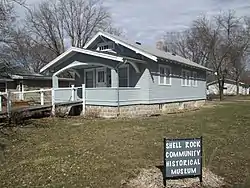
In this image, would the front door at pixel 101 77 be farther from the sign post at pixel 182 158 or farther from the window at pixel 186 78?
the sign post at pixel 182 158

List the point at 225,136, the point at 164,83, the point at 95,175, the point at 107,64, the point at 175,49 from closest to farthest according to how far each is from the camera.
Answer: the point at 95,175 < the point at 225,136 < the point at 107,64 < the point at 164,83 < the point at 175,49

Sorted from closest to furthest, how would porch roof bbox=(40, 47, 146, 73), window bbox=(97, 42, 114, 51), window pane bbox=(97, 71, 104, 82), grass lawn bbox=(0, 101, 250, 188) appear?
grass lawn bbox=(0, 101, 250, 188), porch roof bbox=(40, 47, 146, 73), window pane bbox=(97, 71, 104, 82), window bbox=(97, 42, 114, 51)

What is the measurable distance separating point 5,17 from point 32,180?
9.24m

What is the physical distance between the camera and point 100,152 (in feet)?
28.9

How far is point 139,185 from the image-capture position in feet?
20.9

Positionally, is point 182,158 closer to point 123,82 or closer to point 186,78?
point 123,82

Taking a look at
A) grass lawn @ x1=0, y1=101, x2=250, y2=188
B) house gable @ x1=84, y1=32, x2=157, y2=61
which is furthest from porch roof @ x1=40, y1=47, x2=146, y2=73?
grass lawn @ x1=0, y1=101, x2=250, y2=188

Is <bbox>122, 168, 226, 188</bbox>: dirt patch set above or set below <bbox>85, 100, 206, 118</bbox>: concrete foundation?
below

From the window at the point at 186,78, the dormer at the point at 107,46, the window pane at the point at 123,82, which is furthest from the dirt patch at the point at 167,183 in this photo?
the window at the point at 186,78

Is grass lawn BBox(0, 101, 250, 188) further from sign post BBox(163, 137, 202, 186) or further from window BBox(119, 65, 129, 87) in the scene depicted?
window BBox(119, 65, 129, 87)

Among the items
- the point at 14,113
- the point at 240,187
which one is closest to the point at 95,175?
the point at 240,187

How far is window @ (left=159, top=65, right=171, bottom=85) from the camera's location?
20212mm

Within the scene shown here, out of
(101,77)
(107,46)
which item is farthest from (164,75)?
(107,46)

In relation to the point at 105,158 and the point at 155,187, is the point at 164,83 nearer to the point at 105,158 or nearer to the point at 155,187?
the point at 105,158
